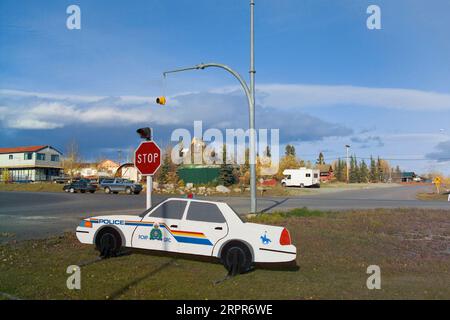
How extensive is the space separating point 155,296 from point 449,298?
4630 millimetres

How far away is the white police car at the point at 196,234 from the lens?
8258mm

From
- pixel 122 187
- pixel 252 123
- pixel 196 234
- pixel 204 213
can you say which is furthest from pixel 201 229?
pixel 122 187

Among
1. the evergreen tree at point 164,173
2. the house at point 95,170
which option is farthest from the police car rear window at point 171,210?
the house at point 95,170

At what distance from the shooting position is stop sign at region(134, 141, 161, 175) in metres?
10.3

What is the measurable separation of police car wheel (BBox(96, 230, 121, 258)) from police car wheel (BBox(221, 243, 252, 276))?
2.65 m

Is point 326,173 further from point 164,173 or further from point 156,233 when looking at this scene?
point 156,233

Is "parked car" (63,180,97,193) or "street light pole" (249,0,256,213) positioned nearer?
"street light pole" (249,0,256,213)

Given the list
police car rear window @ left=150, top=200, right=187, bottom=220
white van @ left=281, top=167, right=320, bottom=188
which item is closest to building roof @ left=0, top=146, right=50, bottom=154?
white van @ left=281, top=167, right=320, bottom=188

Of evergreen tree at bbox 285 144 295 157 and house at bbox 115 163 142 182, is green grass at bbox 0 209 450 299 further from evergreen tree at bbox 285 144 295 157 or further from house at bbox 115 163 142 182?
evergreen tree at bbox 285 144 295 157

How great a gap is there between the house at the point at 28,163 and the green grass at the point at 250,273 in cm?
7669

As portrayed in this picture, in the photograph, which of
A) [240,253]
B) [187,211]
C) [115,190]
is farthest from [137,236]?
[115,190]

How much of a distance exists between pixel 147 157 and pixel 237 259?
11.8 feet

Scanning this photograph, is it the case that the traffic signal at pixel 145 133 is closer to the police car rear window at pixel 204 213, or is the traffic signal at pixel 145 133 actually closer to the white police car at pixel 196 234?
the white police car at pixel 196 234
